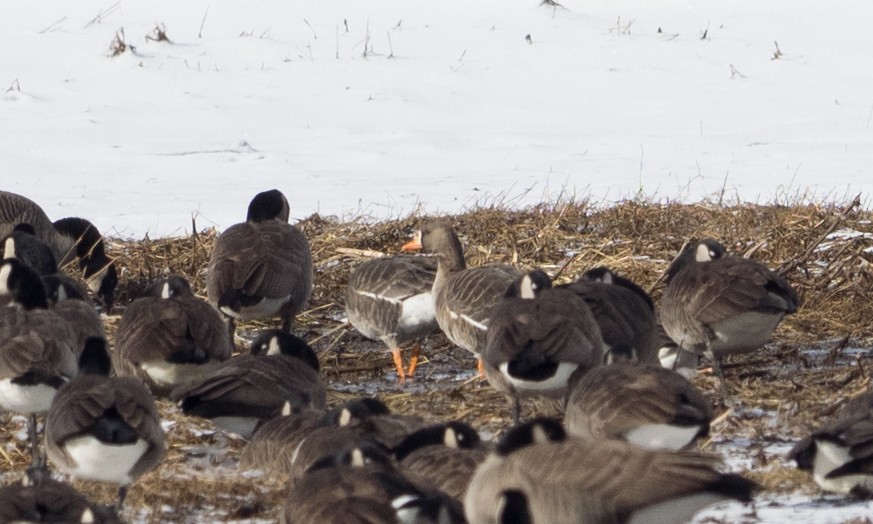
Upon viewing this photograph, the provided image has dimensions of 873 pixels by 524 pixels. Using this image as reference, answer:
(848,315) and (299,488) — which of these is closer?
(299,488)

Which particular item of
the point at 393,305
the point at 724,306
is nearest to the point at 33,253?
the point at 393,305

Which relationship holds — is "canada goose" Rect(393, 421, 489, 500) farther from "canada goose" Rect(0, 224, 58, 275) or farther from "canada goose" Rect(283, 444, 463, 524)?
"canada goose" Rect(0, 224, 58, 275)

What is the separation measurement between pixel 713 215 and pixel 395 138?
7130mm

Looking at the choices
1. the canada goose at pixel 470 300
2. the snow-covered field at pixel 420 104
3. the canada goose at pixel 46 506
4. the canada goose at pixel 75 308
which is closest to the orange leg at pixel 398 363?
the canada goose at pixel 470 300

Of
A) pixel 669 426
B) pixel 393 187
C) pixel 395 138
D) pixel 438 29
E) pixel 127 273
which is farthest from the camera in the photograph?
pixel 438 29

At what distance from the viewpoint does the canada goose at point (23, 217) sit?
13141mm

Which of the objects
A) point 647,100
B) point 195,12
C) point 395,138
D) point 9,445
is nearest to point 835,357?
point 9,445

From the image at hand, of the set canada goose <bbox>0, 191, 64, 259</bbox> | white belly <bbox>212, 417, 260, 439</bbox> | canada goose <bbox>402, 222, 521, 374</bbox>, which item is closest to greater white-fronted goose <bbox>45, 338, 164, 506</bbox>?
white belly <bbox>212, 417, 260, 439</bbox>

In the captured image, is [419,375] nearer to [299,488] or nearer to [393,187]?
[299,488]

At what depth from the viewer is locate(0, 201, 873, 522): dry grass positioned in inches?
272

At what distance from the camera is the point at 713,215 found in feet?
42.5

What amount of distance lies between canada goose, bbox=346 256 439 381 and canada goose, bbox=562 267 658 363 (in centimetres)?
162

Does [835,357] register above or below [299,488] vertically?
below

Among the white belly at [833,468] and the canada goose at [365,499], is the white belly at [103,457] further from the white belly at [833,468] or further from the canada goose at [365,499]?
the white belly at [833,468]
